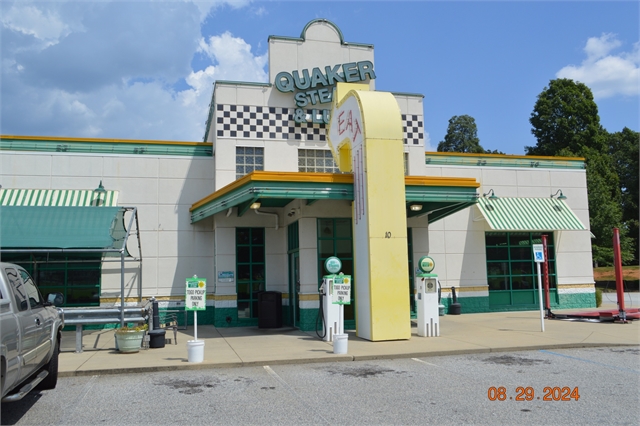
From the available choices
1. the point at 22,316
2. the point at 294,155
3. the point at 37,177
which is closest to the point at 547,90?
the point at 294,155

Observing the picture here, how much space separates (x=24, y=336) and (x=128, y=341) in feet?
17.9

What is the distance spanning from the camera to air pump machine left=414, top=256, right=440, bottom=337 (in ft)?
44.8

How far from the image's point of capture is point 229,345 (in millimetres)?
13000

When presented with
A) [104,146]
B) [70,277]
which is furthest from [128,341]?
[104,146]

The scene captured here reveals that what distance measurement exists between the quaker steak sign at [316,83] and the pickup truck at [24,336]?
38.5 feet

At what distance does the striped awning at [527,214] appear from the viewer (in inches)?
790

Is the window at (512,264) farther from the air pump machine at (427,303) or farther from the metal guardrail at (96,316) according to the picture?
the metal guardrail at (96,316)

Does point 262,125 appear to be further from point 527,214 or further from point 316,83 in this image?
point 527,214

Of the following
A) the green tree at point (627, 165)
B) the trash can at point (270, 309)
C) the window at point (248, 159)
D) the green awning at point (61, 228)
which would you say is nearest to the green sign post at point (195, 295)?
the green awning at point (61, 228)

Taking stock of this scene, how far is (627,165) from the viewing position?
178 feet

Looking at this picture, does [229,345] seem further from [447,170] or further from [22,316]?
[447,170]

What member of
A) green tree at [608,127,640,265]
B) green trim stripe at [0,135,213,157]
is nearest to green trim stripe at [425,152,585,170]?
green trim stripe at [0,135,213,157]

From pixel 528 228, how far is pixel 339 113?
29.0 feet

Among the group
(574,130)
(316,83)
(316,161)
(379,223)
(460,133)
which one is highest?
(460,133)
